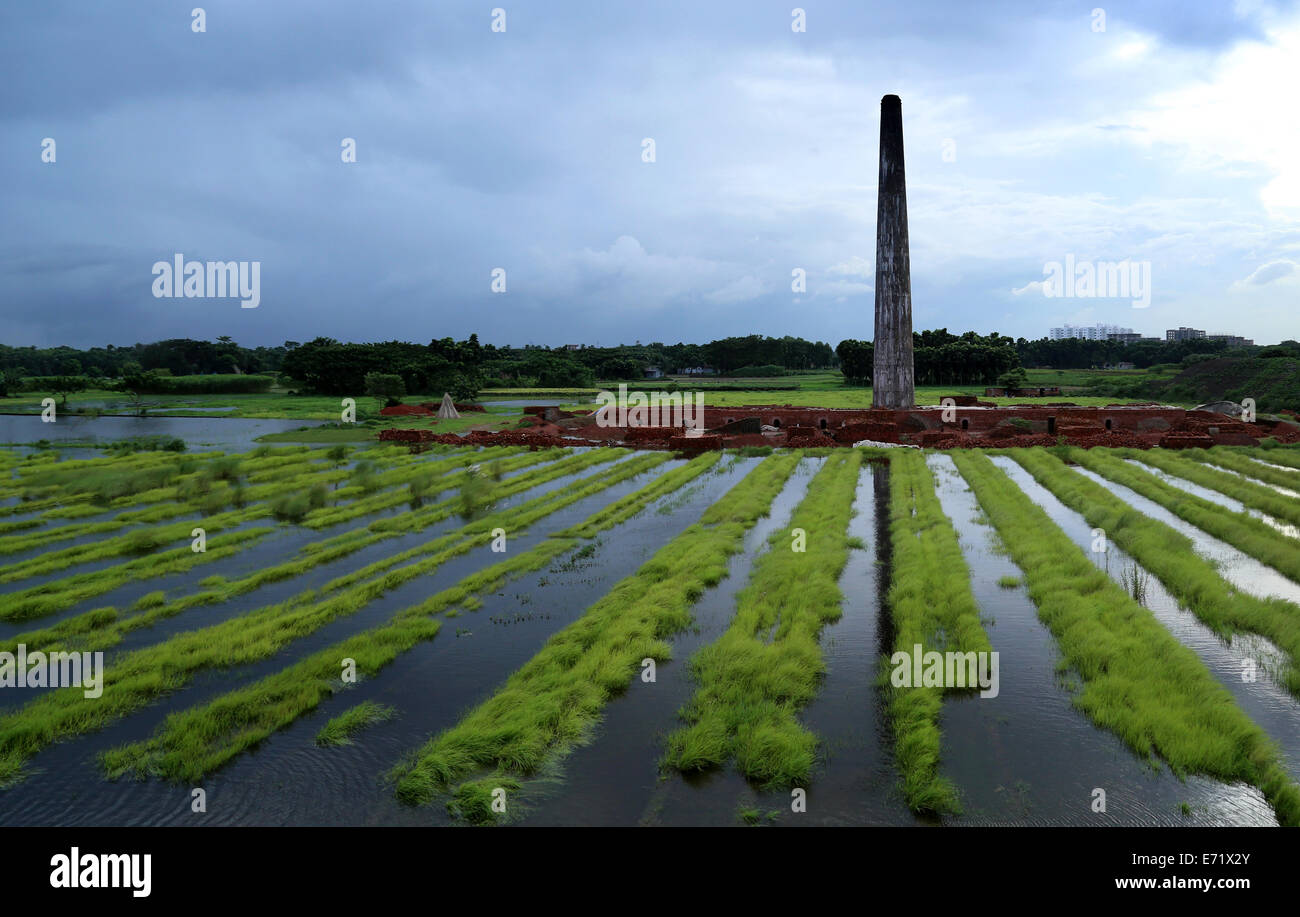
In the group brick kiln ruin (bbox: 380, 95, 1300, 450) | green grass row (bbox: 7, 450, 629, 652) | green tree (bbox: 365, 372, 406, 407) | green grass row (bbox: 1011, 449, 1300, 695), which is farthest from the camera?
green tree (bbox: 365, 372, 406, 407)

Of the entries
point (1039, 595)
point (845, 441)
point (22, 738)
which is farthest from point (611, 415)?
point (22, 738)

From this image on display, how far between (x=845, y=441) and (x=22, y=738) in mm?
30071

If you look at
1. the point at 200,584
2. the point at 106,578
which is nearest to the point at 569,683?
the point at 200,584

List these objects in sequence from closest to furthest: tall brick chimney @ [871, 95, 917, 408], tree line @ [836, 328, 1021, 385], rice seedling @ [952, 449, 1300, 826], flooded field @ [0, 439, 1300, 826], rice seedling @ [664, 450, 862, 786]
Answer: flooded field @ [0, 439, 1300, 826] → rice seedling @ [952, 449, 1300, 826] → rice seedling @ [664, 450, 862, 786] → tall brick chimney @ [871, 95, 917, 408] → tree line @ [836, 328, 1021, 385]

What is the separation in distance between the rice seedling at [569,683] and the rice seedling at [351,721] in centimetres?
82

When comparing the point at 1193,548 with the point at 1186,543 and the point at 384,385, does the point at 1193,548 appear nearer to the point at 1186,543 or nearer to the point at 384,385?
the point at 1186,543

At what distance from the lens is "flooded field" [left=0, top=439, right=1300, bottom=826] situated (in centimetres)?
615

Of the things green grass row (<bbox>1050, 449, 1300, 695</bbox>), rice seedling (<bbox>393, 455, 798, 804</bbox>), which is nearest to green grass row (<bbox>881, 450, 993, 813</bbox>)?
rice seedling (<bbox>393, 455, 798, 804</bbox>)

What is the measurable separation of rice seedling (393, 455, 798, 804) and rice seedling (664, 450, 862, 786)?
819 mm

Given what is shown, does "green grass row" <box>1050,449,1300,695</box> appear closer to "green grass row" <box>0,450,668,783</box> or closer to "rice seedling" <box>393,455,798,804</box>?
"rice seedling" <box>393,455,798,804</box>

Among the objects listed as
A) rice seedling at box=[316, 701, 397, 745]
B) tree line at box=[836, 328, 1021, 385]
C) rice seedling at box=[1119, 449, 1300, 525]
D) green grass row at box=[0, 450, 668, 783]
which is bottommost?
rice seedling at box=[316, 701, 397, 745]

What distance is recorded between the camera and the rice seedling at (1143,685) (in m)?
6.49
